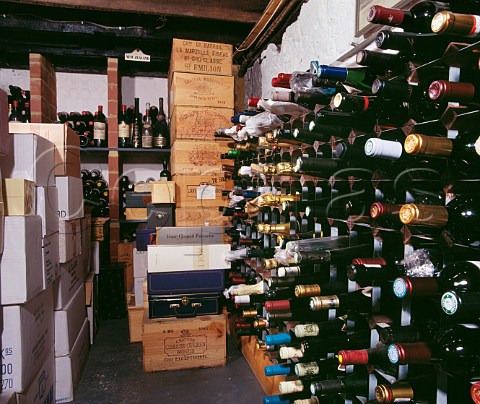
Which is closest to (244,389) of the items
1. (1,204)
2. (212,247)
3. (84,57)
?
(212,247)

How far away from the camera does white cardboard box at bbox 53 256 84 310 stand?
74.5 inches

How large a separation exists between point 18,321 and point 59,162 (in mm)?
847

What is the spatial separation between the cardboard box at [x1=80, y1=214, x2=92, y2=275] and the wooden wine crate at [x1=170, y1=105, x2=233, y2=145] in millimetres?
877

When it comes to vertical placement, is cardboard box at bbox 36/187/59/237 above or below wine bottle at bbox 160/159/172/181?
below

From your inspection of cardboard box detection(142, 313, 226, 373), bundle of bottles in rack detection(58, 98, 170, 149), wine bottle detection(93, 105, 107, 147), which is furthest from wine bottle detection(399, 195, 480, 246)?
wine bottle detection(93, 105, 107, 147)

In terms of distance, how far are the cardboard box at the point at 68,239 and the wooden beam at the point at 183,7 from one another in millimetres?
1291

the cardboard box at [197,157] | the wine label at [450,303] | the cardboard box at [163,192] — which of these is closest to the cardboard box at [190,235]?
the cardboard box at [163,192]

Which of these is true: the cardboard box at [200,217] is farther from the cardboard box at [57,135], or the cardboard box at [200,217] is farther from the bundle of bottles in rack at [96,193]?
the bundle of bottles in rack at [96,193]

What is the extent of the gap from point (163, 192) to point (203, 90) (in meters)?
0.78

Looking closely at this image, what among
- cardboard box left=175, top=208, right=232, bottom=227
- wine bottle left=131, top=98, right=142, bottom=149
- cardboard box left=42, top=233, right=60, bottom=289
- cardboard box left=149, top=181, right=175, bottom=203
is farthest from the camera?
wine bottle left=131, top=98, right=142, bottom=149

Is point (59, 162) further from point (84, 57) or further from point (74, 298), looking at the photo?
point (84, 57)

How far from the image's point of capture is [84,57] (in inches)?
123

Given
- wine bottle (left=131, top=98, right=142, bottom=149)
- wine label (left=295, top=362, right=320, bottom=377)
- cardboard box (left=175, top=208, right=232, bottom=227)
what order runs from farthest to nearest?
1. wine bottle (left=131, top=98, right=142, bottom=149)
2. cardboard box (left=175, top=208, right=232, bottom=227)
3. wine label (left=295, top=362, right=320, bottom=377)

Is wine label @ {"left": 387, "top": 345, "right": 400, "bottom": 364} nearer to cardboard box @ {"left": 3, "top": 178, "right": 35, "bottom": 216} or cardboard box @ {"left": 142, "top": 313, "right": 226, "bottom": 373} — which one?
cardboard box @ {"left": 3, "top": 178, "right": 35, "bottom": 216}
